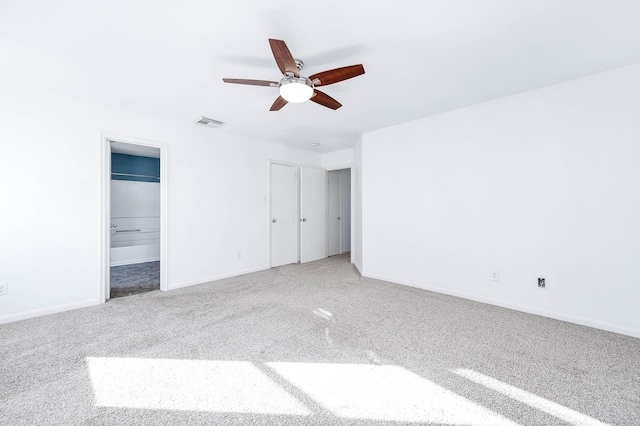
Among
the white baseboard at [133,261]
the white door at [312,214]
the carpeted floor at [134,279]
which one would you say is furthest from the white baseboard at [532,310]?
the white baseboard at [133,261]

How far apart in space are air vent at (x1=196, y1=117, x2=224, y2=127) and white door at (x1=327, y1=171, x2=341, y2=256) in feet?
9.73

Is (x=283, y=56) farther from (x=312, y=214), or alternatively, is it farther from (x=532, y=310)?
(x=312, y=214)

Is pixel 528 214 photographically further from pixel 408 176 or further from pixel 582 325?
pixel 408 176

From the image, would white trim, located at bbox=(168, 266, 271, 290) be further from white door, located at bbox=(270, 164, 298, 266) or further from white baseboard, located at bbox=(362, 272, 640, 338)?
white baseboard, located at bbox=(362, 272, 640, 338)

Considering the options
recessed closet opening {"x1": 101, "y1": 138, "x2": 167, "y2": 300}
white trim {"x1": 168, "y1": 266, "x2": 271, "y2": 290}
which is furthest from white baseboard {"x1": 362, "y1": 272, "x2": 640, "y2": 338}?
recessed closet opening {"x1": 101, "y1": 138, "x2": 167, "y2": 300}

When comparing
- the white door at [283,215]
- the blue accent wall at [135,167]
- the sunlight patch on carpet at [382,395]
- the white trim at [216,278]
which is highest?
the blue accent wall at [135,167]

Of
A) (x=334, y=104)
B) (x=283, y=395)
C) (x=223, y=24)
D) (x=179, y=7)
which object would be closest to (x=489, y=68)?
(x=334, y=104)

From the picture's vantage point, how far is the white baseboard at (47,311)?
263cm

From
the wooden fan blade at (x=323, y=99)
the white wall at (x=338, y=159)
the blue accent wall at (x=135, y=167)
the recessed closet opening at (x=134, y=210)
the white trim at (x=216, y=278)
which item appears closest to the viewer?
the wooden fan blade at (x=323, y=99)

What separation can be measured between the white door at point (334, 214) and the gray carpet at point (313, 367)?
3217 mm

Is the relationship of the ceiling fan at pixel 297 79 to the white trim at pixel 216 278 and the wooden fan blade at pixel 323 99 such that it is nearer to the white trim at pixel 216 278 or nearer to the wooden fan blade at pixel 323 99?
the wooden fan blade at pixel 323 99

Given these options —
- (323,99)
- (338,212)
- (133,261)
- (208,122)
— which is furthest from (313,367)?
(133,261)

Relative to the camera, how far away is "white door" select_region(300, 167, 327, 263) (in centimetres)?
541

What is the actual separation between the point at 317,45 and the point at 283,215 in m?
3.45
